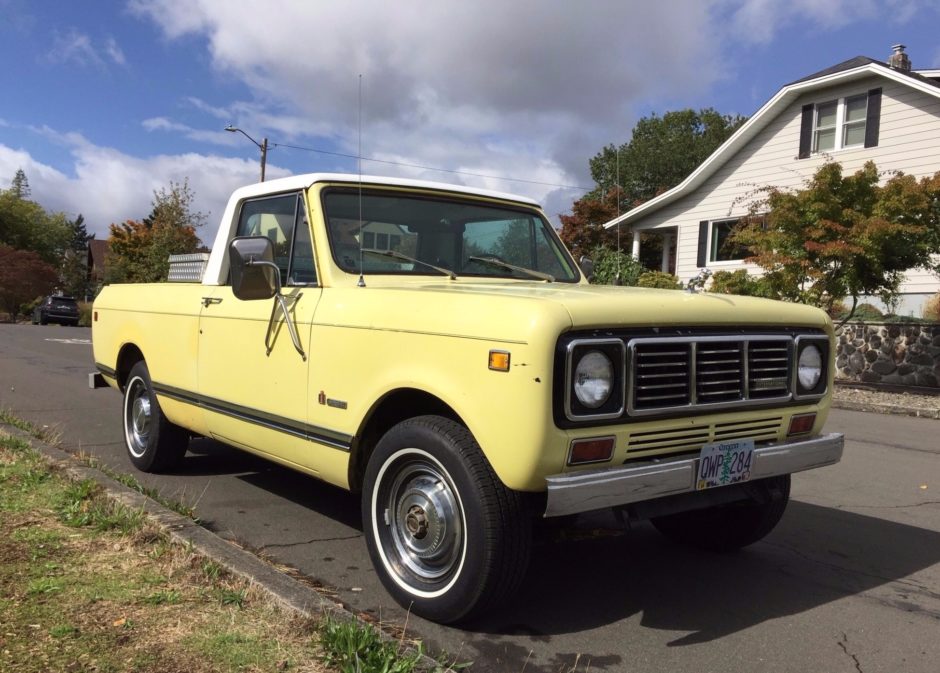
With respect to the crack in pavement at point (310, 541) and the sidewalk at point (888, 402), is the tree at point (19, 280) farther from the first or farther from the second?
the crack in pavement at point (310, 541)

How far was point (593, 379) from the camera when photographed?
2.97m

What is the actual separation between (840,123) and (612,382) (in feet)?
59.4

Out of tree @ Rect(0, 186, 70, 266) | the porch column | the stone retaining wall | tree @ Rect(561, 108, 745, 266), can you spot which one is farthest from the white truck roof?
tree @ Rect(0, 186, 70, 266)

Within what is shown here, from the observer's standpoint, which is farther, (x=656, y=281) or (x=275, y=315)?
(x=656, y=281)

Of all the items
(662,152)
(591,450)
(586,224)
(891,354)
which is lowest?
(891,354)

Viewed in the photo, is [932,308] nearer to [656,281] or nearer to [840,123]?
[840,123]

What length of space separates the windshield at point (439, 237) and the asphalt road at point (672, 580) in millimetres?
1558

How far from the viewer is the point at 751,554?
14.6 feet

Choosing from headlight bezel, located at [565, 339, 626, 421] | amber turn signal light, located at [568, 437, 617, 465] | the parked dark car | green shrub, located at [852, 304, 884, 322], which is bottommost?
the parked dark car

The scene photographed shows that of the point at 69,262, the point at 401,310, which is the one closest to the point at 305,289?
the point at 401,310

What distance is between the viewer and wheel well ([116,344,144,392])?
6000 millimetres

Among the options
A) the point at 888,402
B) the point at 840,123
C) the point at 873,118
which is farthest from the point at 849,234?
the point at 840,123

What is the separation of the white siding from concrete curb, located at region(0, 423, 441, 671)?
44.5 ft

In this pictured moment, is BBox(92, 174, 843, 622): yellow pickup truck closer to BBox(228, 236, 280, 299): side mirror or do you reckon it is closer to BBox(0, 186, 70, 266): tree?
BBox(228, 236, 280, 299): side mirror
